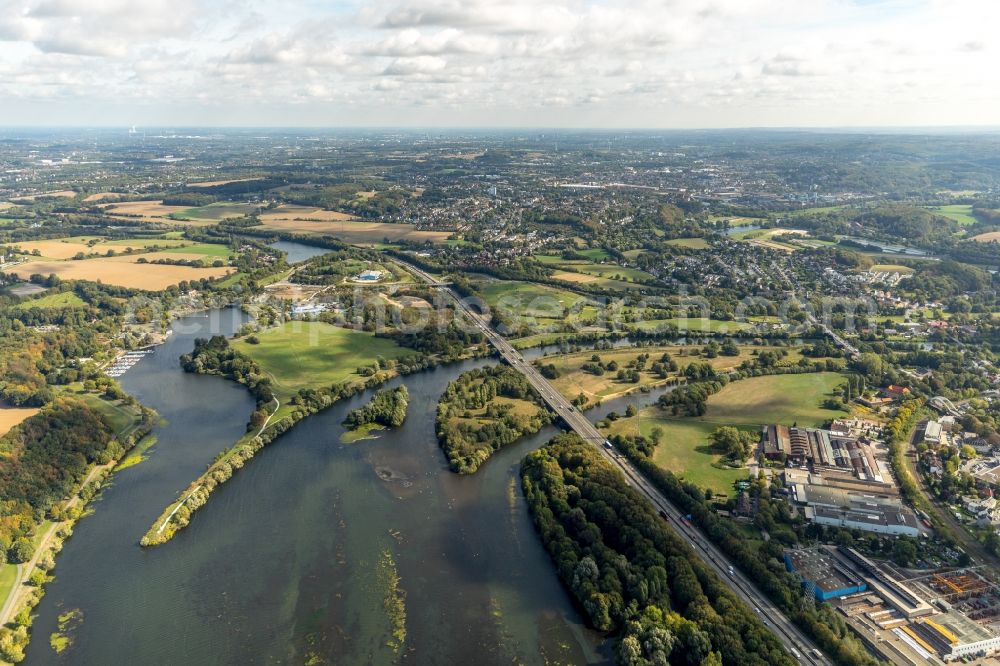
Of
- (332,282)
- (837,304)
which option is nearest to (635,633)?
(837,304)

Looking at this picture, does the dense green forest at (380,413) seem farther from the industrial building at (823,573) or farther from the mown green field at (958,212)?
the mown green field at (958,212)

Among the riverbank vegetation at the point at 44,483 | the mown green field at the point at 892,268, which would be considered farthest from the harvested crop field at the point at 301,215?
the mown green field at the point at 892,268

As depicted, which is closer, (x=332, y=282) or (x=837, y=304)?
(x=837, y=304)

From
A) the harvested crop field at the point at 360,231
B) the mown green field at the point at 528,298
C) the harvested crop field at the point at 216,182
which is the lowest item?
the mown green field at the point at 528,298

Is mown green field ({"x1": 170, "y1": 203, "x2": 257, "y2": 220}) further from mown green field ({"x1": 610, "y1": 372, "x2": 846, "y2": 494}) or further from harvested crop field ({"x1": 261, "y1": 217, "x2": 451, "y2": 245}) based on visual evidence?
mown green field ({"x1": 610, "y1": 372, "x2": 846, "y2": 494})

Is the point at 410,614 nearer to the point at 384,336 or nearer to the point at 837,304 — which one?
the point at 384,336

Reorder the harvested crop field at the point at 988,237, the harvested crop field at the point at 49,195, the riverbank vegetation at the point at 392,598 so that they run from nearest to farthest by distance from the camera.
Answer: the riverbank vegetation at the point at 392,598 < the harvested crop field at the point at 988,237 < the harvested crop field at the point at 49,195

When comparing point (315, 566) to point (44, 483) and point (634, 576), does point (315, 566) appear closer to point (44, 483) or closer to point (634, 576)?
point (634, 576)
